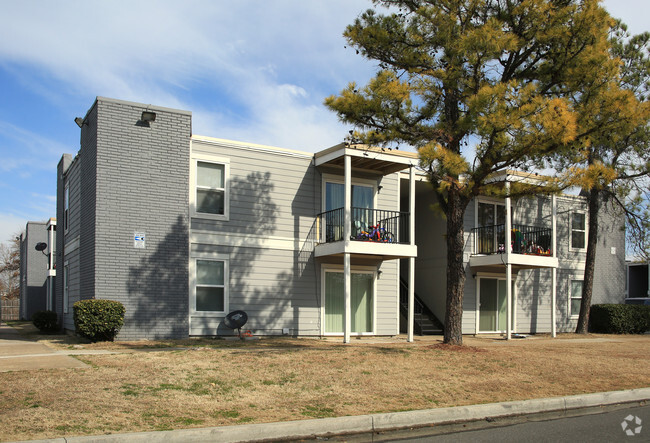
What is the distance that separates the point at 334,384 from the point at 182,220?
7834mm

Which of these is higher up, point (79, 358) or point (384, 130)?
point (384, 130)

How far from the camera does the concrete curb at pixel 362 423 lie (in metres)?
6.22

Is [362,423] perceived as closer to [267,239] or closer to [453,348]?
[453,348]

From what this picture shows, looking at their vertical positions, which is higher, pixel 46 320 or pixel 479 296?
pixel 479 296

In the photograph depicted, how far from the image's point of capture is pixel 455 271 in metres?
14.0

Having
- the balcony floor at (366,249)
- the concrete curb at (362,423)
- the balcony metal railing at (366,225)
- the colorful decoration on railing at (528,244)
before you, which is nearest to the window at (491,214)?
the colorful decoration on railing at (528,244)

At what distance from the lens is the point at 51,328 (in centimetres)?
1916

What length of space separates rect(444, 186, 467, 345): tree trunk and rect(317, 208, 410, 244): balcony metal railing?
3.23 metres

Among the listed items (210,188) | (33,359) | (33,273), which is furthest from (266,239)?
(33,273)

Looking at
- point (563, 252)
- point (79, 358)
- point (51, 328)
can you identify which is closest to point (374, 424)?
point (79, 358)

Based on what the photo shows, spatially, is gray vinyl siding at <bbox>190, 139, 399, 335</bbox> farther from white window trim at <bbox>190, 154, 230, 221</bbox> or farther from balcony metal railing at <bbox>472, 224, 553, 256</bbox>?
balcony metal railing at <bbox>472, 224, 553, 256</bbox>

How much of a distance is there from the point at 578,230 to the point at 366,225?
1032cm

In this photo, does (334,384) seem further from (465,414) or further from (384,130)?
(384,130)

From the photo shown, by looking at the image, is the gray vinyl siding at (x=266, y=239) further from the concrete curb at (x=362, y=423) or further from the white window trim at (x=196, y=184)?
the concrete curb at (x=362, y=423)
